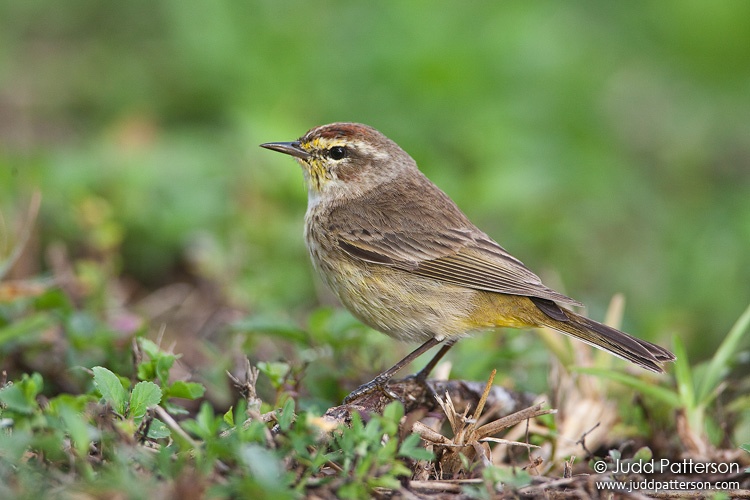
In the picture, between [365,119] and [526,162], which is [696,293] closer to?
[526,162]

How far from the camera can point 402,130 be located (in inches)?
395

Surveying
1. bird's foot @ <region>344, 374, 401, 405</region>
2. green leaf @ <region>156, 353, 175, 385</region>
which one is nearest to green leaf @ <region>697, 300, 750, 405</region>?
bird's foot @ <region>344, 374, 401, 405</region>

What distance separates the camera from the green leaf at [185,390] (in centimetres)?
434

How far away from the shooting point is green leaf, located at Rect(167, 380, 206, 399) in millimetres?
4344

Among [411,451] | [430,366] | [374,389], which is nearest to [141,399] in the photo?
[411,451]

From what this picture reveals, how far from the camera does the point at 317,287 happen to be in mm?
7695

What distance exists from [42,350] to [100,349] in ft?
1.14

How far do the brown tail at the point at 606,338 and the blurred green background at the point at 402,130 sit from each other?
6.94ft

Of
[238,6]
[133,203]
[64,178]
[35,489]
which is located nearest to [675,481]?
[35,489]

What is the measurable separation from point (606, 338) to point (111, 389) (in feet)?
8.87

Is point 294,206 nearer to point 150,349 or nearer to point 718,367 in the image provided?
point 150,349

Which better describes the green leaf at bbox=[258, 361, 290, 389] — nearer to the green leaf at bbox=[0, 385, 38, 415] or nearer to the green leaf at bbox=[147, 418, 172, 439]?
the green leaf at bbox=[147, 418, 172, 439]

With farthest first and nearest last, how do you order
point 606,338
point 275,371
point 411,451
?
point 606,338
point 275,371
point 411,451

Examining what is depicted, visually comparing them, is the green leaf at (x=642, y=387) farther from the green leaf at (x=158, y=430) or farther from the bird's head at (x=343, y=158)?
the green leaf at (x=158, y=430)
